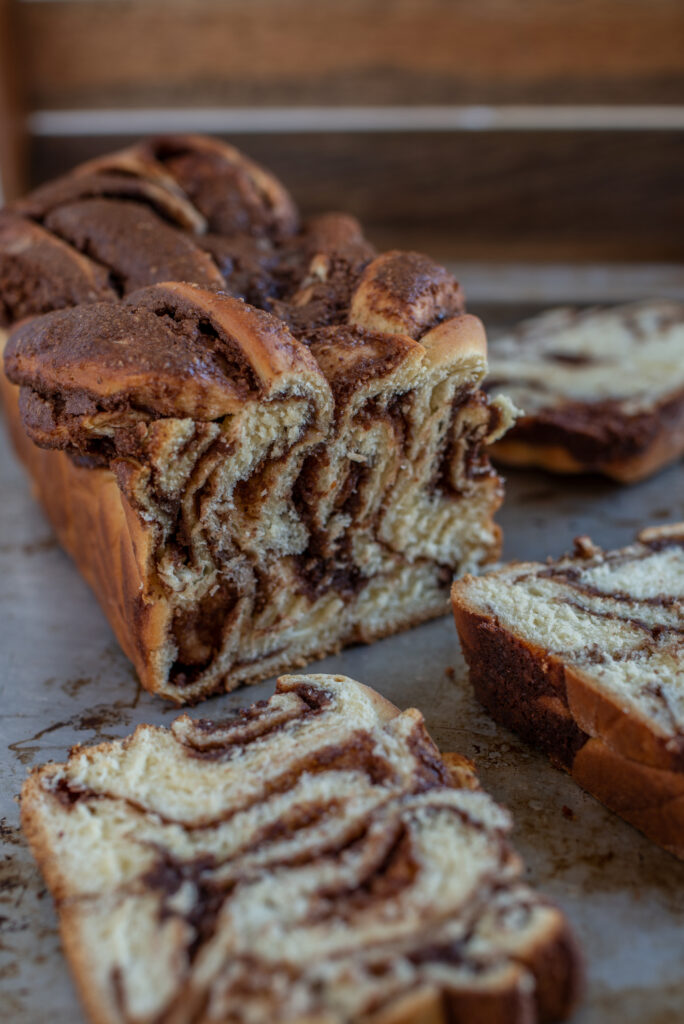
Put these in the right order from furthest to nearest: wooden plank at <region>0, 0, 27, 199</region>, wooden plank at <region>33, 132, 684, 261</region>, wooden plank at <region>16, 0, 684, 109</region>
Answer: wooden plank at <region>33, 132, 684, 261</region> < wooden plank at <region>16, 0, 684, 109</region> < wooden plank at <region>0, 0, 27, 199</region>

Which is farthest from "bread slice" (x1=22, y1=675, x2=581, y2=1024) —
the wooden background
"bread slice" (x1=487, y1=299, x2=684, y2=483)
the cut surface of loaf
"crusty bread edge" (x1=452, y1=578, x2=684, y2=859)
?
the wooden background

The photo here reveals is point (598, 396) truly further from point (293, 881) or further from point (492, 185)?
point (293, 881)

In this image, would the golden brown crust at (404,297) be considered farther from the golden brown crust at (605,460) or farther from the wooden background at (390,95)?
the wooden background at (390,95)

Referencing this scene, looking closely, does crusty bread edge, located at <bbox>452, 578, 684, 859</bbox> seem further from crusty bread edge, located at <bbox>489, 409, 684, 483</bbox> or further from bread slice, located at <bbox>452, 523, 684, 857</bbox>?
crusty bread edge, located at <bbox>489, 409, 684, 483</bbox>

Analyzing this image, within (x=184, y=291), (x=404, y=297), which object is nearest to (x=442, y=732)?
(x=404, y=297)

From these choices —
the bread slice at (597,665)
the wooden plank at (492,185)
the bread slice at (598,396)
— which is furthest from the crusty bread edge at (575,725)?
the wooden plank at (492,185)

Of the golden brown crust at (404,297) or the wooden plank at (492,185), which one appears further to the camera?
the wooden plank at (492,185)

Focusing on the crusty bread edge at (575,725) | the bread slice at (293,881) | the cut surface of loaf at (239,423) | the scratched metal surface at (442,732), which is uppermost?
the cut surface of loaf at (239,423)

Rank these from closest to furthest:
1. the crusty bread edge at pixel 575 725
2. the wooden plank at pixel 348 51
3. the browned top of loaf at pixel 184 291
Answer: the crusty bread edge at pixel 575 725
the browned top of loaf at pixel 184 291
the wooden plank at pixel 348 51

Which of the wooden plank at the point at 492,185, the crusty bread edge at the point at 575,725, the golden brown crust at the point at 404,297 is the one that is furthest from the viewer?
the wooden plank at the point at 492,185
